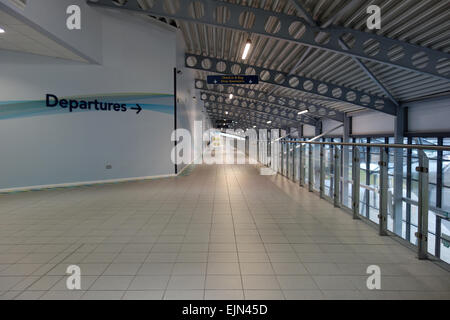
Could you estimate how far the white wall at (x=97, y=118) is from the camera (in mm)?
6379

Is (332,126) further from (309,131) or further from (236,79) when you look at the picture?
(236,79)

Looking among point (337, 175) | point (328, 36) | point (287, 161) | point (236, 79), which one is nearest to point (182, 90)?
point (236, 79)

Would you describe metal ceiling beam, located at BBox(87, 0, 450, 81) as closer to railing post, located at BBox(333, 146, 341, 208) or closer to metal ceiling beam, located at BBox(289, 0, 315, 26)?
metal ceiling beam, located at BBox(289, 0, 315, 26)

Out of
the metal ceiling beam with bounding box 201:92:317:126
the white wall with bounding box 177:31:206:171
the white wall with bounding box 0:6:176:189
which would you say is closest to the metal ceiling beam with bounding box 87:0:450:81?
the white wall with bounding box 0:6:176:189

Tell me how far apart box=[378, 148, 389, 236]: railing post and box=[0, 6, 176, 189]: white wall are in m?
6.27

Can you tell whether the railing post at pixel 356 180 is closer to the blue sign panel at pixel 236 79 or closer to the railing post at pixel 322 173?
the railing post at pixel 322 173

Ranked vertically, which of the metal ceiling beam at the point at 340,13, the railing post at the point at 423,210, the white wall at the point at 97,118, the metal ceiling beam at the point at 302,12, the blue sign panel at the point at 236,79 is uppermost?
the metal ceiling beam at the point at 302,12

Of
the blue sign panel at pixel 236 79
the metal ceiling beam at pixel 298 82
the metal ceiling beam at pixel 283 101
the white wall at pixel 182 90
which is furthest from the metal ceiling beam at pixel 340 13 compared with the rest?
the metal ceiling beam at pixel 283 101

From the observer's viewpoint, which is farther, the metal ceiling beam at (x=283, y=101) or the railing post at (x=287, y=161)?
the metal ceiling beam at (x=283, y=101)

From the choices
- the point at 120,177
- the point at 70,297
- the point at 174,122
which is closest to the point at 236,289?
the point at 70,297

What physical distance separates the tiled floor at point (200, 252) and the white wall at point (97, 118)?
1518mm

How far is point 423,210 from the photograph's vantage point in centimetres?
280

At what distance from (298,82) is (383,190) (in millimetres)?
10368
